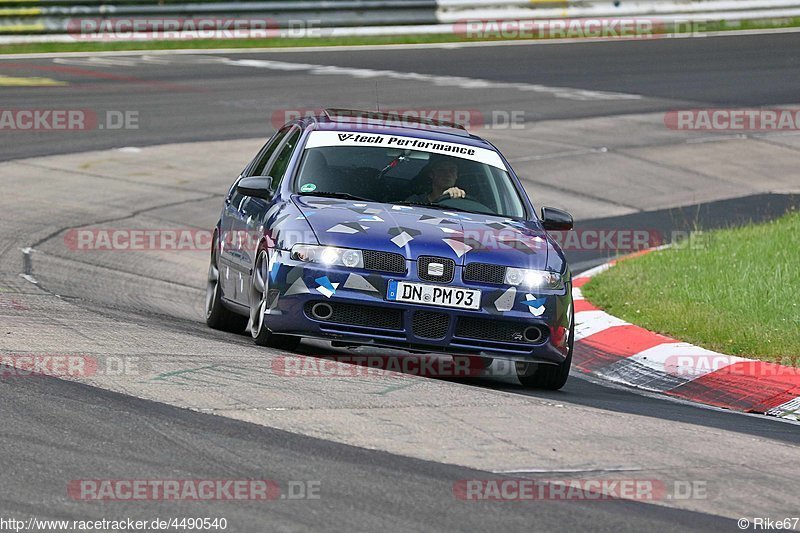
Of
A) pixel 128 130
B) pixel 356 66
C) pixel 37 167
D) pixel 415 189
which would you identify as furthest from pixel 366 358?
pixel 356 66

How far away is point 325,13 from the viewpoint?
102 feet

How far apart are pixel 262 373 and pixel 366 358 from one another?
78.2 inches

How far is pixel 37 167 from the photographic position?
16.9 metres

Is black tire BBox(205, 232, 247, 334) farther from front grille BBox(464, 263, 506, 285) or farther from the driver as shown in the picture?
front grille BBox(464, 263, 506, 285)

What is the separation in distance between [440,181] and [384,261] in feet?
4.46

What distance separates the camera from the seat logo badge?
8094mm

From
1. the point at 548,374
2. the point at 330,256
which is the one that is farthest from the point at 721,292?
the point at 330,256

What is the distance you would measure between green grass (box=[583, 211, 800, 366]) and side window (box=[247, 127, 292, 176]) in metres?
2.91

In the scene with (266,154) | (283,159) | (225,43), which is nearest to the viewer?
(283,159)

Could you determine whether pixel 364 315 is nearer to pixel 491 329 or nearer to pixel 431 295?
pixel 431 295

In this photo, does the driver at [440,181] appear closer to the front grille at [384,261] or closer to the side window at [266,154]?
the front grille at [384,261]

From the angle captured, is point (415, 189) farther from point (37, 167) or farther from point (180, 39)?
point (180, 39)

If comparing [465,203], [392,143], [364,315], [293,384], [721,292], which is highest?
[392,143]

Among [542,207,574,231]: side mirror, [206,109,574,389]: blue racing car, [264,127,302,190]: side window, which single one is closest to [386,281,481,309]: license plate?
[206,109,574,389]: blue racing car
